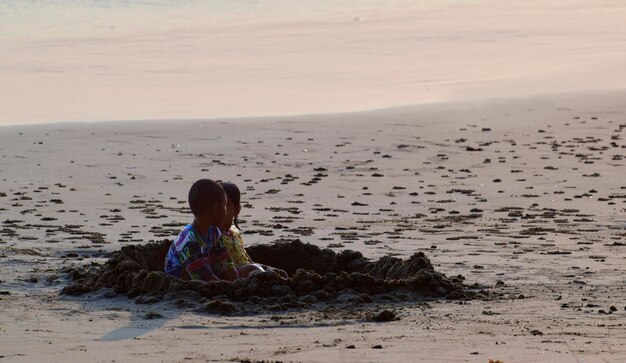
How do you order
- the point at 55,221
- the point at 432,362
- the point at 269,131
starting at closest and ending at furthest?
1. the point at 432,362
2. the point at 55,221
3. the point at 269,131

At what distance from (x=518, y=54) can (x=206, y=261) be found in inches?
870

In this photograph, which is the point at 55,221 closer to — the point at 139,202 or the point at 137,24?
the point at 139,202

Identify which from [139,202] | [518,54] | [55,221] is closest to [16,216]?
[55,221]

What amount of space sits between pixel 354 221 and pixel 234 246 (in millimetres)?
3568

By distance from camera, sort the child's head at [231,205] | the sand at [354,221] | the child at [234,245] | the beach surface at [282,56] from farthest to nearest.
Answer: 1. the beach surface at [282,56]
2. the child's head at [231,205]
3. the child at [234,245]
4. the sand at [354,221]

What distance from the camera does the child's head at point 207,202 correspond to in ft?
28.9

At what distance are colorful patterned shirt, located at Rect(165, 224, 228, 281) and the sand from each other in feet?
1.56

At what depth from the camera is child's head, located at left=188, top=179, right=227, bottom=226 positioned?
28.9ft

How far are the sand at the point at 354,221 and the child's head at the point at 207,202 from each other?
63 centimetres

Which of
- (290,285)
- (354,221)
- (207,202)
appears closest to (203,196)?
(207,202)

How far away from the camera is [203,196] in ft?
28.9

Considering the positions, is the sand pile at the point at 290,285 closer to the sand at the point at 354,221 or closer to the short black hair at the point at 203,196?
the sand at the point at 354,221

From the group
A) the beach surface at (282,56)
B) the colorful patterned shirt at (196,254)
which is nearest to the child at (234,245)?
the colorful patterned shirt at (196,254)

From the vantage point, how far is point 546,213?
511 inches
